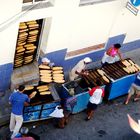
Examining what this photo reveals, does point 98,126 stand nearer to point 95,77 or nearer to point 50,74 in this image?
point 95,77

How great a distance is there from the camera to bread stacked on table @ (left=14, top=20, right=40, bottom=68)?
12.9m

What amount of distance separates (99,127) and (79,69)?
2.14 meters

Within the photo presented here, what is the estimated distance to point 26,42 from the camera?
13359 mm

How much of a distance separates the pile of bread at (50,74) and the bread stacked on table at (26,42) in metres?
0.63

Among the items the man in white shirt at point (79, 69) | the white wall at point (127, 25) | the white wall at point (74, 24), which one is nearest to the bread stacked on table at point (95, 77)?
the man in white shirt at point (79, 69)

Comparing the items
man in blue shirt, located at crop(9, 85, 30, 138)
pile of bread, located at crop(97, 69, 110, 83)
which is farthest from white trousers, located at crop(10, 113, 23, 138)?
pile of bread, located at crop(97, 69, 110, 83)

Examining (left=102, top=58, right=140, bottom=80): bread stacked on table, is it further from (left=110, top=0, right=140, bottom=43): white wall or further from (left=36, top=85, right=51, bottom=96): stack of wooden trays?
(left=36, top=85, right=51, bottom=96): stack of wooden trays

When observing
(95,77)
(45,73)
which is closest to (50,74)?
(45,73)

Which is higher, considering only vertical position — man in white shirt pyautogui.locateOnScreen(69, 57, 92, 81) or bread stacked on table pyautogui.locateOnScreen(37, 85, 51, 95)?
man in white shirt pyautogui.locateOnScreen(69, 57, 92, 81)

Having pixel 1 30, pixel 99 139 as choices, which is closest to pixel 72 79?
pixel 99 139

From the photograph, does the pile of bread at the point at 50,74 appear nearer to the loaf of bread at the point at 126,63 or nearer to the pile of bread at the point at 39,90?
the pile of bread at the point at 39,90

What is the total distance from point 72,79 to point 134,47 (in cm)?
433

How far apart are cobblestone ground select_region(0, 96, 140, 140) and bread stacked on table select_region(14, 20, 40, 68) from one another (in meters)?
2.31

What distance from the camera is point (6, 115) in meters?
12.7
